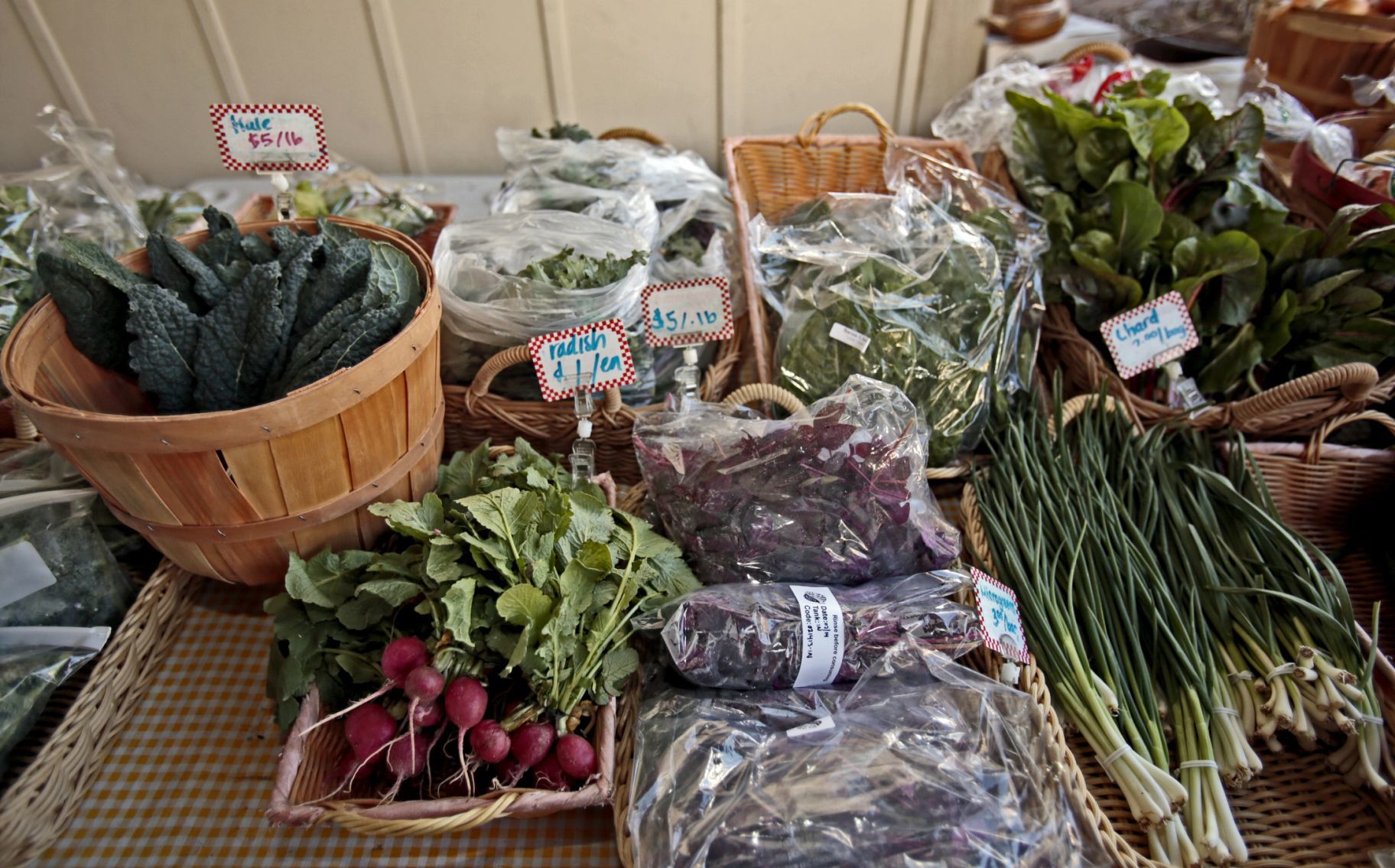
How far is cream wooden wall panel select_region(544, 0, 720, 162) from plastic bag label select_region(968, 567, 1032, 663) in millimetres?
1667

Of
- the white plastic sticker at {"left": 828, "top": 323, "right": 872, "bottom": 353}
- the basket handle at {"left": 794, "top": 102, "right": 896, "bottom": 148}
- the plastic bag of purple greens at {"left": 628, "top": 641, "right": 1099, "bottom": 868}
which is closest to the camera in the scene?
the plastic bag of purple greens at {"left": 628, "top": 641, "right": 1099, "bottom": 868}

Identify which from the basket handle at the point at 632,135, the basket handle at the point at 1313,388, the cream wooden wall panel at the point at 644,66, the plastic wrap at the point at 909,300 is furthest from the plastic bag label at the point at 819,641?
the cream wooden wall panel at the point at 644,66

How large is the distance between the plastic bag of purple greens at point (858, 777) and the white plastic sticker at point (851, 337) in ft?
1.77

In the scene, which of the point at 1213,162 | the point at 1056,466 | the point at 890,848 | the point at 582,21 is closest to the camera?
the point at 890,848

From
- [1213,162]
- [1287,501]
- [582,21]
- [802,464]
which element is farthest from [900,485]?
[582,21]

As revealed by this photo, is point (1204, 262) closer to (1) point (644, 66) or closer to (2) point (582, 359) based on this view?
Answer: (2) point (582, 359)

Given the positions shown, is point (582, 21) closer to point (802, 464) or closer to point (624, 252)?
point (624, 252)

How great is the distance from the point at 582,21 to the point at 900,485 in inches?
64.6

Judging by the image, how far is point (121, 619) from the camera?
1147mm

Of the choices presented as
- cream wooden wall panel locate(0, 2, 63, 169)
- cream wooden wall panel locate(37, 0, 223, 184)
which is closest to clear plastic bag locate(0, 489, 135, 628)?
cream wooden wall panel locate(37, 0, 223, 184)

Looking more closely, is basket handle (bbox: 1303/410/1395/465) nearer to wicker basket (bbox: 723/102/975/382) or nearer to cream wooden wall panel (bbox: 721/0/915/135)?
wicker basket (bbox: 723/102/975/382)

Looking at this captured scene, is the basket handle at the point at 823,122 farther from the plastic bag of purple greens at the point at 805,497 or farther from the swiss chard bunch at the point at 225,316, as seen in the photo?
the swiss chard bunch at the point at 225,316

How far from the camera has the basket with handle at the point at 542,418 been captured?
1.32 meters

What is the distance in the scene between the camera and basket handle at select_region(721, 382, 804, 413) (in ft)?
4.02
